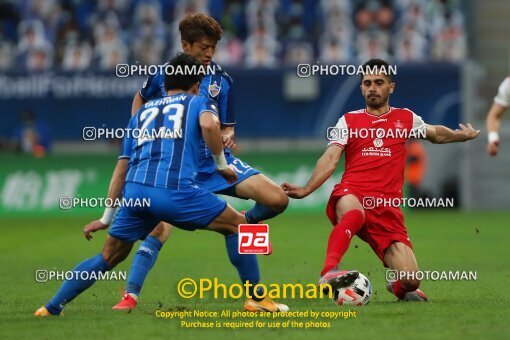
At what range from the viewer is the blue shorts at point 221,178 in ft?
28.3

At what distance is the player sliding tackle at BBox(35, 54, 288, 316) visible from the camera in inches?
305

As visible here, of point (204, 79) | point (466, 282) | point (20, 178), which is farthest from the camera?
point (20, 178)

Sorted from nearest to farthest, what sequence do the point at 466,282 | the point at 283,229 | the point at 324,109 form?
the point at 466,282 → the point at 283,229 → the point at 324,109

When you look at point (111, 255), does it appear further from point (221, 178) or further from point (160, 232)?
point (221, 178)

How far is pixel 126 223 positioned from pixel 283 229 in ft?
33.1

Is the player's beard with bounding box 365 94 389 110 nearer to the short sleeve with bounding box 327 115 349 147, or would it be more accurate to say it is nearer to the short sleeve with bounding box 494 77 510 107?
the short sleeve with bounding box 327 115 349 147

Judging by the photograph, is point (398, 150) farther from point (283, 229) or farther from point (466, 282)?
point (283, 229)

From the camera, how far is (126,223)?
7.85 metres

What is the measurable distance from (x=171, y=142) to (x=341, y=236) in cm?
168

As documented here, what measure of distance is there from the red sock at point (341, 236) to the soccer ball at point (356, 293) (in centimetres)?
20

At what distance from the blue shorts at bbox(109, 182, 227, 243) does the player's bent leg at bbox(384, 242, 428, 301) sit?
5.95 feet

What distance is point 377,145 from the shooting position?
9.15 meters

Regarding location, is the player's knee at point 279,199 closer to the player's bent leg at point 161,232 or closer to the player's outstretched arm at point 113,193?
the player's bent leg at point 161,232

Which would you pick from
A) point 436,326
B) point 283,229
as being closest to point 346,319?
point 436,326
